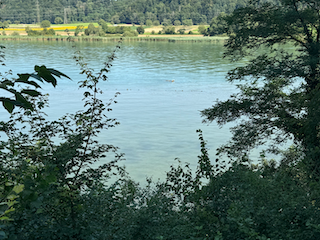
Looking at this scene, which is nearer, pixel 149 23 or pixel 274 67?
pixel 274 67

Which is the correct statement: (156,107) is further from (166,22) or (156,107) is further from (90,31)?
(166,22)

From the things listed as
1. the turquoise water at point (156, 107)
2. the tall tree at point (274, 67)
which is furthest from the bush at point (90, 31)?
the tall tree at point (274, 67)

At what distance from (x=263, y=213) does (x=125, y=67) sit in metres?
50.8

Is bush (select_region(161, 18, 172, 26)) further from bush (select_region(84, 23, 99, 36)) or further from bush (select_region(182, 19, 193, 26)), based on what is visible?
bush (select_region(84, 23, 99, 36))

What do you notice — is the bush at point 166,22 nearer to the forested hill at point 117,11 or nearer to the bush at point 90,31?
the forested hill at point 117,11

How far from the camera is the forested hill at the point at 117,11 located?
16050 cm

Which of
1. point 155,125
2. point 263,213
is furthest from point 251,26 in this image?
point 155,125

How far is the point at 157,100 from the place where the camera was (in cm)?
3275

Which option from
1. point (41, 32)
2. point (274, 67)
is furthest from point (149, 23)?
point (274, 67)

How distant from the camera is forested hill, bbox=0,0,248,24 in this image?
527 ft

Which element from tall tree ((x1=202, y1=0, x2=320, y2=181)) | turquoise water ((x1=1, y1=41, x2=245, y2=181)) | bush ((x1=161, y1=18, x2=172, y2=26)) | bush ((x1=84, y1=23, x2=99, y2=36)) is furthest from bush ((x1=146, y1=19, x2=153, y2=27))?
tall tree ((x1=202, y1=0, x2=320, y2=181))

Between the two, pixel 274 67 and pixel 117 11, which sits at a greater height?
pixel 117 11

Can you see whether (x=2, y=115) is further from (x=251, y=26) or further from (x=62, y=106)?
(x=251, y=26)

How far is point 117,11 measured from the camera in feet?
584
